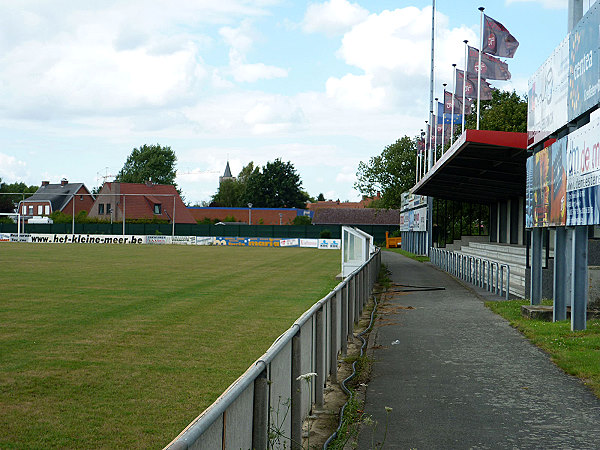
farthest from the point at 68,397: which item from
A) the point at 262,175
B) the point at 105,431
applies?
the point at 262,175

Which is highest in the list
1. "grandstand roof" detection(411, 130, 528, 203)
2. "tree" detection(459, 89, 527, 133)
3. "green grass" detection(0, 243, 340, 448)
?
"tree" detection(459, 89, 527, 133)

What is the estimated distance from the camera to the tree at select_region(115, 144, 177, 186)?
133 meters

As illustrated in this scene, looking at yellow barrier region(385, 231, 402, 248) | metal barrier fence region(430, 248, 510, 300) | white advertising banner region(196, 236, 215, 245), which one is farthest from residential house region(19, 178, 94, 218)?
metal barrier fence region(430, 248, 510, 300)

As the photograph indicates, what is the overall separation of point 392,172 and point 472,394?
7148 cm

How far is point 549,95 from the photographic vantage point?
13.3m

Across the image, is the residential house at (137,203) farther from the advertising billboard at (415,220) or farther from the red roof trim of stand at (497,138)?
the red roof trim of stand at (497,138)

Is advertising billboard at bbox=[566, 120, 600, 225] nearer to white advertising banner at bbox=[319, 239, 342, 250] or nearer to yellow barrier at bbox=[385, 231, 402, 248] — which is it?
white advertising banner at bbox=[319, 239, 342, 250]

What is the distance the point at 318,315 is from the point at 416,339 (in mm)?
4912

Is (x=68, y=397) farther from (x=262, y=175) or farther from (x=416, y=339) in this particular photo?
(x=262, y=175)

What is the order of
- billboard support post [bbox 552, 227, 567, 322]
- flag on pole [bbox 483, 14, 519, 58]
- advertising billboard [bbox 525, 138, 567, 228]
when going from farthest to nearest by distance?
flag on pole [bbox 483, 14, 519, 58] → billboard support post [bbox 552, 227, 567, 322] → advertising billboard [bbox 525, 138, 567, 228]

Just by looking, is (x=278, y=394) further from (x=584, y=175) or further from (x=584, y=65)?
(x=584, y=65)

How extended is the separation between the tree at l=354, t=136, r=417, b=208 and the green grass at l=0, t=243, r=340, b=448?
55040mm

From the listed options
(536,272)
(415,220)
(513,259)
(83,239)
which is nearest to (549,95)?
(536,272)

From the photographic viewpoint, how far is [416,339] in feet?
37.8
